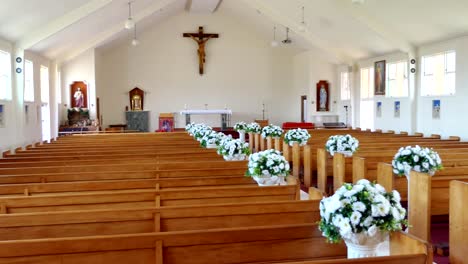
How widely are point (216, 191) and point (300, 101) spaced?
1486cm

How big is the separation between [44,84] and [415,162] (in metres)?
11.5

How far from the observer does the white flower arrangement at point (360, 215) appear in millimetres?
2176

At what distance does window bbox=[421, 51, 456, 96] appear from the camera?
35.7ft

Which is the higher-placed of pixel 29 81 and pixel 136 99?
pixel 29 81

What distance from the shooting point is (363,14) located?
38.1 ft

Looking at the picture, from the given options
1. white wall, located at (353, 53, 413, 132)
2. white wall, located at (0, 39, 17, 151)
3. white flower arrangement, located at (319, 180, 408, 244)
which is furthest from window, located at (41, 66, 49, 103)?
white flower arrangement, located at (319, 180, 408, 244)

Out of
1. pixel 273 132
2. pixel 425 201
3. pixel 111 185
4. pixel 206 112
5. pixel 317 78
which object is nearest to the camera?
pixel 425 201

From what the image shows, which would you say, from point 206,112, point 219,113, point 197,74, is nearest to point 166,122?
A: point 206,112

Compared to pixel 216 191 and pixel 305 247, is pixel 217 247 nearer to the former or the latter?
pixel 305 247

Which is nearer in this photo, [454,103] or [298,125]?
[454,103]

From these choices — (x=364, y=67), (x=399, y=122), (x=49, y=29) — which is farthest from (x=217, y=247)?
(x=364, y=67)

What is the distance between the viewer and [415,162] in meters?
4.22

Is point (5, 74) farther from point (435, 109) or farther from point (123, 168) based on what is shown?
point (435, 109)

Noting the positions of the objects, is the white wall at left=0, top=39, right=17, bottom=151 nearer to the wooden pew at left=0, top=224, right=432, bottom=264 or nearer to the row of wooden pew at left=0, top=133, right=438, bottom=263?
the row of wooden pew at left=0, top=133, right=438, bottom=263
